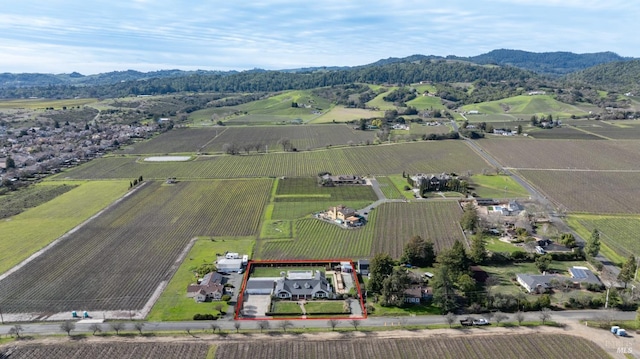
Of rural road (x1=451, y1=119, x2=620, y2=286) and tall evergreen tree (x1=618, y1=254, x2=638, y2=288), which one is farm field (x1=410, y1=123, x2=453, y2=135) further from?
tall evergreen tree (x1=618, y1=254, x2=638, y2=288)

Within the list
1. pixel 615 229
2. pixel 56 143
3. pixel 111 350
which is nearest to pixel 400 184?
pixel 615 229

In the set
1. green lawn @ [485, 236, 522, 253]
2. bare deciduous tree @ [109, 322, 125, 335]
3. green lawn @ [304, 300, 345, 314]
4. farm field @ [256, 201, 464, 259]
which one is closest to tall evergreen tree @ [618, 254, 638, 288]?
green lawn @ [485, 236, 522, 253]

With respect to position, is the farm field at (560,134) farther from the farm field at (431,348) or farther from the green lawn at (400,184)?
the farm field at (431,348)

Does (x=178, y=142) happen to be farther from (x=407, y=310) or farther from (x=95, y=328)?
(x=407, y=310)

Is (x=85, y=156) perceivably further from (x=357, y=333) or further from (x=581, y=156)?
(x=581, y=156)

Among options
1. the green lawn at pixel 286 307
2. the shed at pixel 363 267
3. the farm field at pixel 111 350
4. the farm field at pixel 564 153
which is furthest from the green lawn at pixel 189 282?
the farm field at pixel 564 153

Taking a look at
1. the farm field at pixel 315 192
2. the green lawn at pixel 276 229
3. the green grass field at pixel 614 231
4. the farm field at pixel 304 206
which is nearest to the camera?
the green grass field at pixel 614 231
